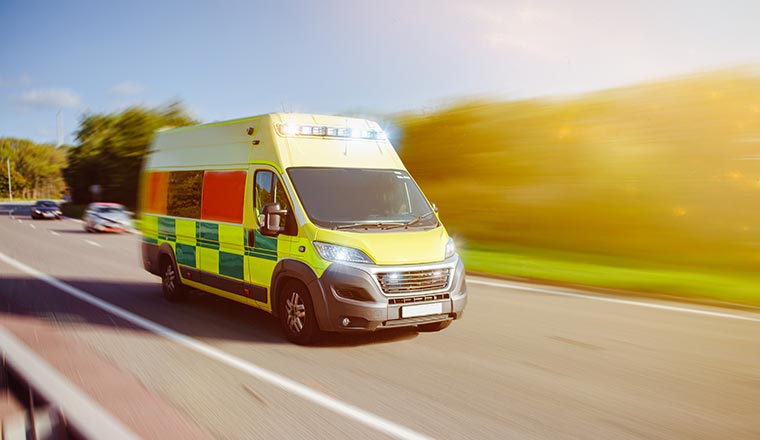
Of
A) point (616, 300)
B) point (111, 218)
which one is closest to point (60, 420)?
point (616, 300)

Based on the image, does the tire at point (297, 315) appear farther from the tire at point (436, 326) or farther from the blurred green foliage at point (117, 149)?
the blurred green foliage at point (117, 149)

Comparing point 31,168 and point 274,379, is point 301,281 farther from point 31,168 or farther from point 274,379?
point 31,168

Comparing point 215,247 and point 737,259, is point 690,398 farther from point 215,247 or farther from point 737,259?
point 737,259

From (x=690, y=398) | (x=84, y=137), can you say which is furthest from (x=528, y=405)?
(x=84, y=137)

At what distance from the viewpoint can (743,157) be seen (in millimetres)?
14008

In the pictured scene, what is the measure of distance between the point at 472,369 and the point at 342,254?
166 cm

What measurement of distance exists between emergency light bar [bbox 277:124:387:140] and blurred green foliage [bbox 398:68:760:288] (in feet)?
28.8

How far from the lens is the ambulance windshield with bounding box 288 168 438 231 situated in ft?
23.0

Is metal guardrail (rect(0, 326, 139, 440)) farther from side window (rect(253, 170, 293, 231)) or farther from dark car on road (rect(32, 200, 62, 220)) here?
dark car on road (rect(32, 200, 62, 220))

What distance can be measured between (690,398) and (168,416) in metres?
3.90

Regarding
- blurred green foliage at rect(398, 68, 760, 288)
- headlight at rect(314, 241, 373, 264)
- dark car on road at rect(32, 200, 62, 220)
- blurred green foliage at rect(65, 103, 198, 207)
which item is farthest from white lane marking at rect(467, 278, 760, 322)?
blurred green foliage at rect(65, 103, 198, 207)

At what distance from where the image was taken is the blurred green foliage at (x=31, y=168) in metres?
127

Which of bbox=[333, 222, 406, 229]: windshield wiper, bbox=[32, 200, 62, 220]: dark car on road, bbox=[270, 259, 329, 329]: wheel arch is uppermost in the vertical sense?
bbox=[333, 222, 406, 229]: windshield wiper

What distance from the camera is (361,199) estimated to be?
293 inches
